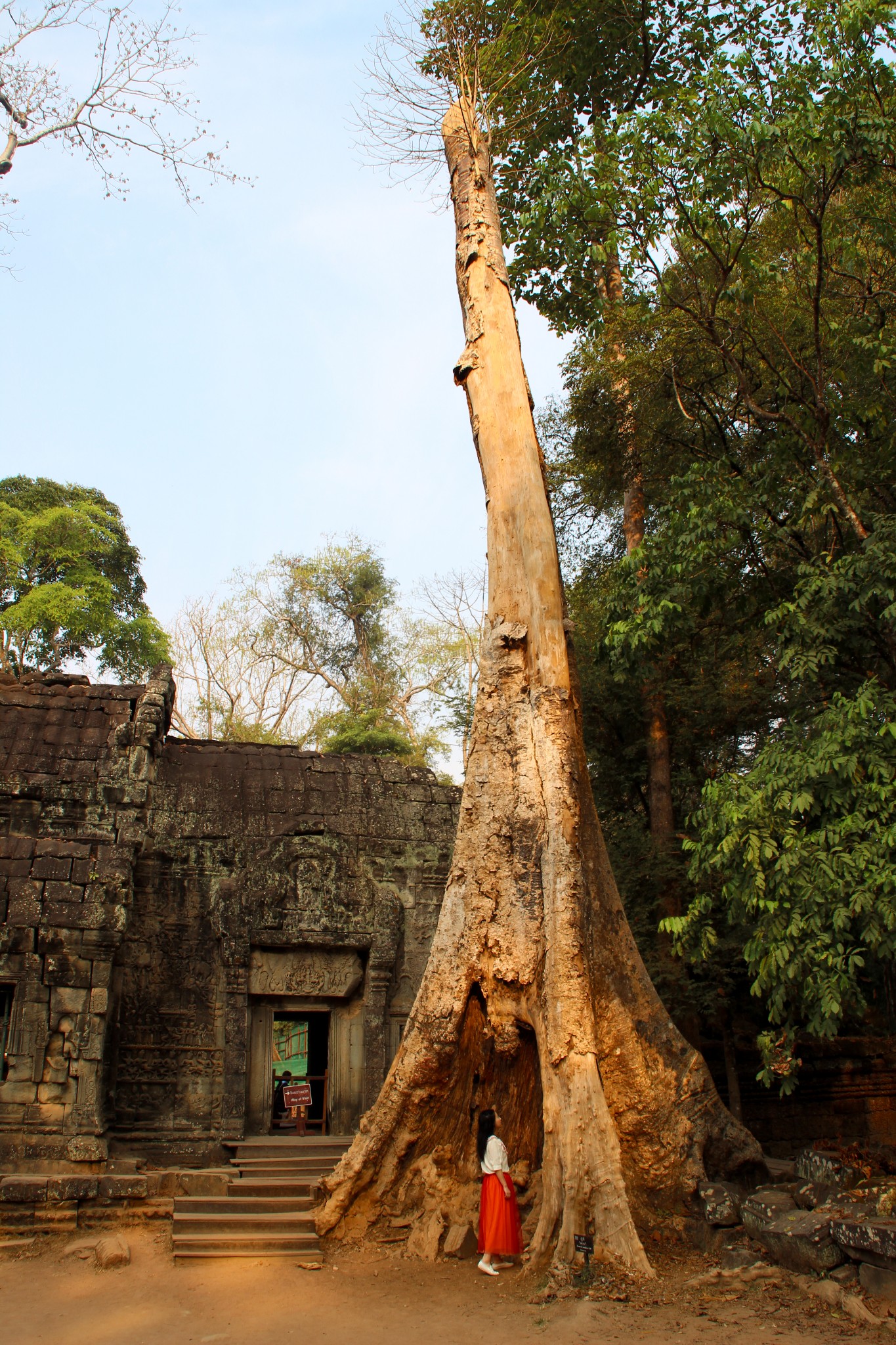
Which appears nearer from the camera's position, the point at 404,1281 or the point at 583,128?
the point at 404,1281

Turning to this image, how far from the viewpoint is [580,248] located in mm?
7957

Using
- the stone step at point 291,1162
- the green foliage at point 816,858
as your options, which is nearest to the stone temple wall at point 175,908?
the stone step at point 291,1162

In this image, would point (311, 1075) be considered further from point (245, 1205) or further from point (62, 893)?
point (62, 893)

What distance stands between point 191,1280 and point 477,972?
2.25 meters

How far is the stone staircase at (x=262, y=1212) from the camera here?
5582 millimetres

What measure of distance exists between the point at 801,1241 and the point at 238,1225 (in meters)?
3.38

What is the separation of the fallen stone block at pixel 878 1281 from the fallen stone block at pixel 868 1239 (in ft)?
0.08

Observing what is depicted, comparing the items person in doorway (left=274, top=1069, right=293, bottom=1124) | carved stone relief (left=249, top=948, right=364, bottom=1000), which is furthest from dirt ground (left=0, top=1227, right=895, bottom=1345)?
person in doorway (left=274, top=1069, right=293, bottom=1124)

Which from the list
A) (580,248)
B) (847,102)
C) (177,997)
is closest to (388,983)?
(177,997)

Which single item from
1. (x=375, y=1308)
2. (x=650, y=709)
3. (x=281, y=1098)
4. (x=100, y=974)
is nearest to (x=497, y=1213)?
(x=375, y=1308)

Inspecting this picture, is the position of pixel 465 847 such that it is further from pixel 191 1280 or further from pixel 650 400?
pixel 650 400

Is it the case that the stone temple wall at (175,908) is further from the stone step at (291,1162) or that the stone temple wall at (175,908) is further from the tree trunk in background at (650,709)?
the tree trunk in background at (650,709)

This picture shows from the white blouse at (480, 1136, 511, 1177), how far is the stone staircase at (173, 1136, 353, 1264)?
1100mm

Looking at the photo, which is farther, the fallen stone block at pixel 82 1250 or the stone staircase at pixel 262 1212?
the fallen stone block at pixel 82 1250
